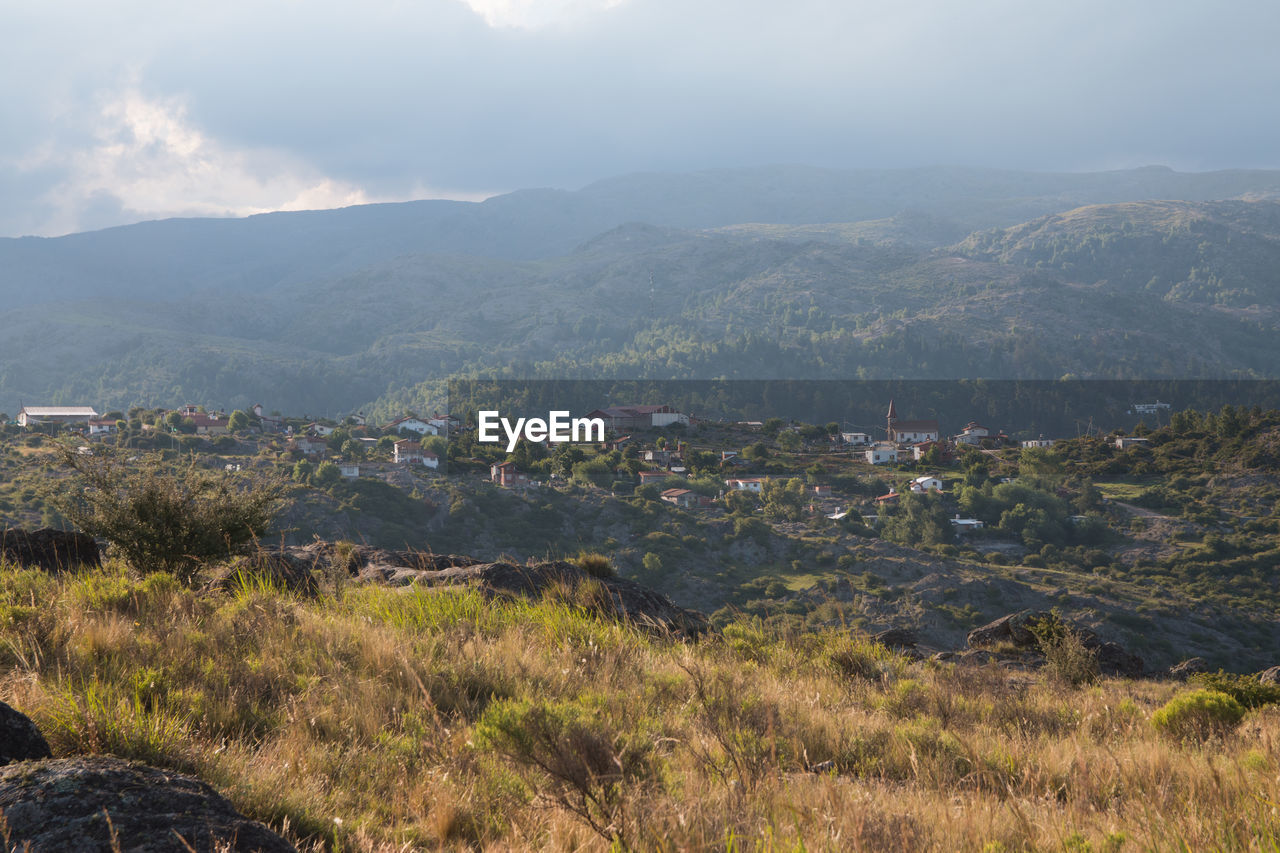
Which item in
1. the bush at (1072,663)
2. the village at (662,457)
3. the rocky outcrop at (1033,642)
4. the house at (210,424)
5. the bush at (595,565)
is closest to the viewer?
the bush at (595,565)

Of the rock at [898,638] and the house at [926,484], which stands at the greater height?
the rock at [898,638]

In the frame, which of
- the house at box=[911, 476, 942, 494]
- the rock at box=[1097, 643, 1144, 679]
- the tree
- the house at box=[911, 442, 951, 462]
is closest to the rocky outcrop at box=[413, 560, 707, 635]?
the tree

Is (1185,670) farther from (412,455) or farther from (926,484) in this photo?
(412,455)

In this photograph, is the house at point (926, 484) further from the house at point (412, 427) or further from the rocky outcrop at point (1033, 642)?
the house at point (412, 427)

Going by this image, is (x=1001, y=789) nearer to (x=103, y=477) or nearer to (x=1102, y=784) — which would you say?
(x=1102, y=784)

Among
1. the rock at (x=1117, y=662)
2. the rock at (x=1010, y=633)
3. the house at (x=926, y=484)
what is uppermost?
the rock at (x=1010, y=633)

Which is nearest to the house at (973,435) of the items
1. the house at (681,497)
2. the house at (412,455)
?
the house at (681,497)

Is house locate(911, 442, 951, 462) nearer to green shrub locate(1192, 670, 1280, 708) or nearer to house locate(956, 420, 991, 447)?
house locate(956, 420, 991, 447)

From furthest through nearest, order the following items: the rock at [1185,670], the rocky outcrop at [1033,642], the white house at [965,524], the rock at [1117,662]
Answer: the white house at [965,524] → the rock at [1185,670] → the rocky outcrop at [1033,642] → the rock at [1117,662]

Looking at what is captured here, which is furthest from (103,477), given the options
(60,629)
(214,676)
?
(214,676)
